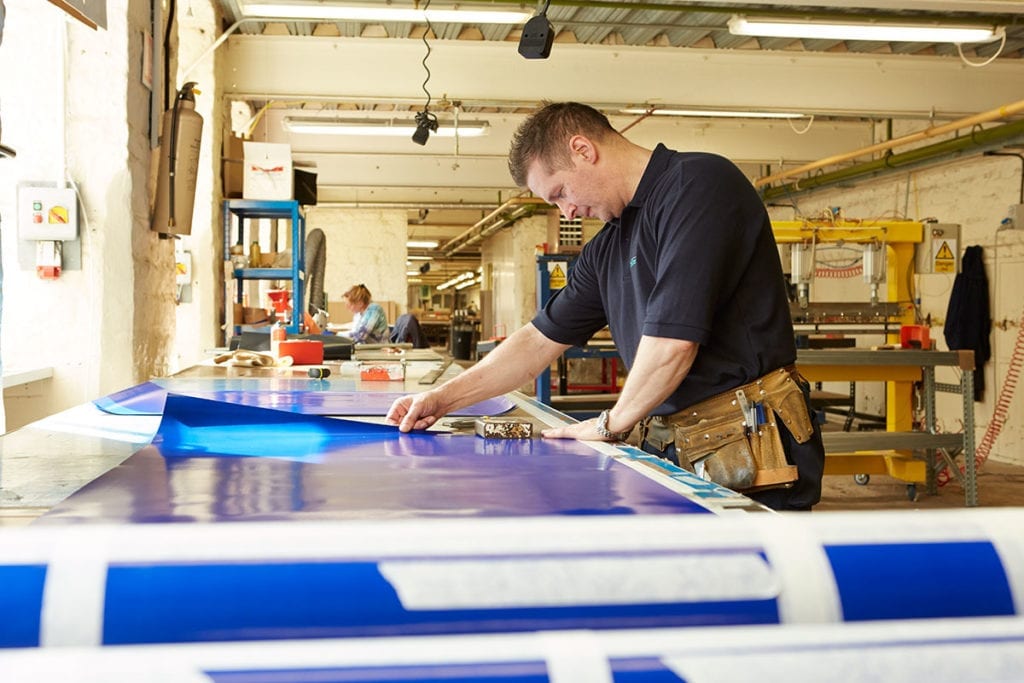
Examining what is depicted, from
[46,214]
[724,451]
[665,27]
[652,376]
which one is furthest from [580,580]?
[665,27]

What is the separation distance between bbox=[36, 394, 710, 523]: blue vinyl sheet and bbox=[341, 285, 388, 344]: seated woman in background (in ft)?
24.3

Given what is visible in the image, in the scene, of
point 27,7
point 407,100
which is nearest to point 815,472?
point 27,7

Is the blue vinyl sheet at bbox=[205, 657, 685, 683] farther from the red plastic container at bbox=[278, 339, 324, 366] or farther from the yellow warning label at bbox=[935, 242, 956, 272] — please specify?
the yellow warning label at bbox=[935, 242, 956, 272]

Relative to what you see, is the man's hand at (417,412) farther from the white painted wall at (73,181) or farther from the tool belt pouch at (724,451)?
the white painted wall at (73,181)

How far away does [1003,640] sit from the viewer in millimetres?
591

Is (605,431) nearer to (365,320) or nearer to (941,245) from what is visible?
(941,245)

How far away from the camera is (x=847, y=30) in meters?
5.35

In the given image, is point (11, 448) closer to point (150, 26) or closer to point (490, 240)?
point (150, 26)

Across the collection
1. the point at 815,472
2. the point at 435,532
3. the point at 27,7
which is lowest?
the point at 815,472

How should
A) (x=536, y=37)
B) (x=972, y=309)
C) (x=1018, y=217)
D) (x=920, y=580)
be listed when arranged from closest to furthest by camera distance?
(x=920, y=580) → (x=536, y=37) → (x=1018, y=217) → (x=972, y=309)

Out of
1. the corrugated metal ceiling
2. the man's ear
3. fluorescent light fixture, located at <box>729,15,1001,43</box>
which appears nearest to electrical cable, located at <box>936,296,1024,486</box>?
the corrugated metal ceiling

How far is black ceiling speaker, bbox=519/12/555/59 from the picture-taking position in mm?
4828

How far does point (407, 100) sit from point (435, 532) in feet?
21.0

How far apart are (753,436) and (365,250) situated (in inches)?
536
